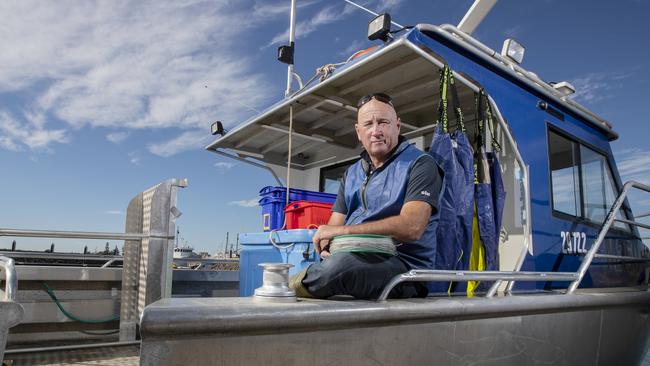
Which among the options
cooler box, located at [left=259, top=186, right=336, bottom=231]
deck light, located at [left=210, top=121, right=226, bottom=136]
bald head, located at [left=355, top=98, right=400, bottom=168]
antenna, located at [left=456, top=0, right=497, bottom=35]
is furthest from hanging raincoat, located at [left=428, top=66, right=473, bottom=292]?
deck light, located at [left=210, top=121, right=226, bottom=136]

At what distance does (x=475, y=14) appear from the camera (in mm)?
4777

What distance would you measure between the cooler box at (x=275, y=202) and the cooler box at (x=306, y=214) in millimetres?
251

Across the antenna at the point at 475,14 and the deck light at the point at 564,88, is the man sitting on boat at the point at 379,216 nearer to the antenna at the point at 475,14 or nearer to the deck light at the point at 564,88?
the deck light at the point at 564,88

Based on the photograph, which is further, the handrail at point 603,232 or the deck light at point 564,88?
the deck light at point 564,88

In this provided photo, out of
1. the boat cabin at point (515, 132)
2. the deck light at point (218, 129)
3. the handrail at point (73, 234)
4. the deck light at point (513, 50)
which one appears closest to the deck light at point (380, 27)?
the boat cabin at point (515, 132)

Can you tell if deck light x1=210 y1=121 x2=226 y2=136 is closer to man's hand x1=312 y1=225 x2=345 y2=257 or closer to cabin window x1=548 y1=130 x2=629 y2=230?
man's hand x1=312 y1=225 x2=345 y2=257

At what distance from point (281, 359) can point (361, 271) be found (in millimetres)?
508

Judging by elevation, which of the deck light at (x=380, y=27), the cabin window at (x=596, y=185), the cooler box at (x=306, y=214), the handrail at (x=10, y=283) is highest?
the deck light at (x=380, y=27)

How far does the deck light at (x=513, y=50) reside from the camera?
134 inches

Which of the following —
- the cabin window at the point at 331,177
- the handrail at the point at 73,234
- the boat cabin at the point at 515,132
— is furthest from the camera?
the cabin window at the point at 331,177

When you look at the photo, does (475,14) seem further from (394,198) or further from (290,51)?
(394,198)

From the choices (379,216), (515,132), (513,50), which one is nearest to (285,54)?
(513,50)

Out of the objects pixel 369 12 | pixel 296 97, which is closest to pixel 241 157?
pixel 296 97

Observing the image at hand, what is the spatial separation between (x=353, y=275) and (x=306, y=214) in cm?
177
